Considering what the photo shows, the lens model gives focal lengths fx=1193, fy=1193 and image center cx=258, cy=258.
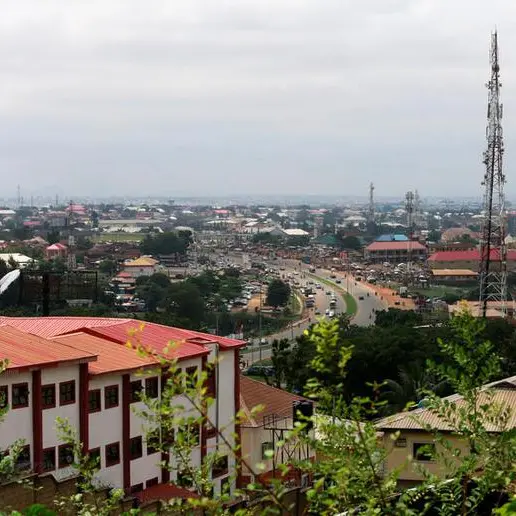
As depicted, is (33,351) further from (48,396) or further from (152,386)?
(152,386)

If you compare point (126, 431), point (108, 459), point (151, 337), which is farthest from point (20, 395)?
point (151, 337)

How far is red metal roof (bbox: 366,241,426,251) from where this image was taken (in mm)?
118812

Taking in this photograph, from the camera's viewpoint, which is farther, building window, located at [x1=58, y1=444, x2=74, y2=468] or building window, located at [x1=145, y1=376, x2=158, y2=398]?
building window, located at [x1=145, y1=376, x2=158, y2=398]

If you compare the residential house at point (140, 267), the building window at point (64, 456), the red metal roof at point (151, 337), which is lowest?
the residential house at point (140, 267)

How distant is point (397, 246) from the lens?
119625 mm

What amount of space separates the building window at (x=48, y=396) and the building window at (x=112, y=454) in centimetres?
147

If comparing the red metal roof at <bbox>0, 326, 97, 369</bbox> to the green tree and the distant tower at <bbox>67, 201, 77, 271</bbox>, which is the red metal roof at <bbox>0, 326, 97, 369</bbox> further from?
the green tree

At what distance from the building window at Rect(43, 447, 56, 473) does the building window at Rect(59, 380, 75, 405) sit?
747mm

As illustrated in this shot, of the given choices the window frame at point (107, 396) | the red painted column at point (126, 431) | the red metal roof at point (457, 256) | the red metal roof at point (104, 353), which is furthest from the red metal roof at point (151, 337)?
the red metal roof at point (457, 256)

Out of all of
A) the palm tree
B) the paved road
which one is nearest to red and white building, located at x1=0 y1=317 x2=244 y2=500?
the palm tree

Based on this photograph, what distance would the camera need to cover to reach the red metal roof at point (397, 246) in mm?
118812

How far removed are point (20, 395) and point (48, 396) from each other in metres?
0.58

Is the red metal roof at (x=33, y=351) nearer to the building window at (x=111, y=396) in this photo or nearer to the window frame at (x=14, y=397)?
the window frame at (x=14, y=397)

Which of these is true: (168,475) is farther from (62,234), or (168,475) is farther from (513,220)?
(513,220)
